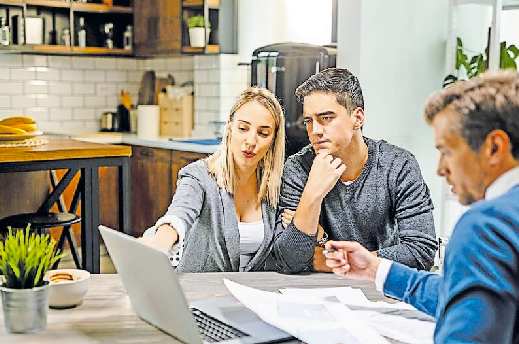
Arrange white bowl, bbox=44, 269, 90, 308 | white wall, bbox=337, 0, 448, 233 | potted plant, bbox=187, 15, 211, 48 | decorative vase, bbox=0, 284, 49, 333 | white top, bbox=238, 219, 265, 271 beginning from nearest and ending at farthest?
1. decorative vase, bbox=0, 284, 49, 333
2. white bowl, bbox=44, 269, 90, 308
3. white top, bbox=238, 219, 265, 271
4. white wall, bbox=337, 0, 448, 233
5. potted plant, bbox=187, 15, 211, 48

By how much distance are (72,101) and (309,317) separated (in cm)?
495

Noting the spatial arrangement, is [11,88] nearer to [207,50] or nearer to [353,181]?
[207,50]

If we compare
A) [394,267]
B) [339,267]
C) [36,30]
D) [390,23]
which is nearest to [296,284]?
[339,267]

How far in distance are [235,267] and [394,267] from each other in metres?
0.91

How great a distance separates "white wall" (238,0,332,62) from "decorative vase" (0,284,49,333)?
389cm

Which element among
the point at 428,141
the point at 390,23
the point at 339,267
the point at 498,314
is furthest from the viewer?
the point at 428,141

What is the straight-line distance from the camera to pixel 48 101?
613 centimetres

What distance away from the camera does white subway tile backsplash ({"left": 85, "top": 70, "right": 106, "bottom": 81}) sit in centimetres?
631

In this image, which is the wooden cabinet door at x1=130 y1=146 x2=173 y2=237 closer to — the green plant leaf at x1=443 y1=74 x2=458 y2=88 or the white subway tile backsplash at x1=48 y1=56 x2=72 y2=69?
the white subway tile backsplash at x1=48 y1=56 x2=72 y2=69

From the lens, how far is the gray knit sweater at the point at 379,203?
244 centimetres

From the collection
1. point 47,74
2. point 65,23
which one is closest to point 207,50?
point 65,23

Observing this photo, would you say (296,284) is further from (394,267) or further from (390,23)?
(390,23)

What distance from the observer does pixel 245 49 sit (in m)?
5.64

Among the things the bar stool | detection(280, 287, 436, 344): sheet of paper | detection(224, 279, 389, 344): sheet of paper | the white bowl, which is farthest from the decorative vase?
the bar stool
